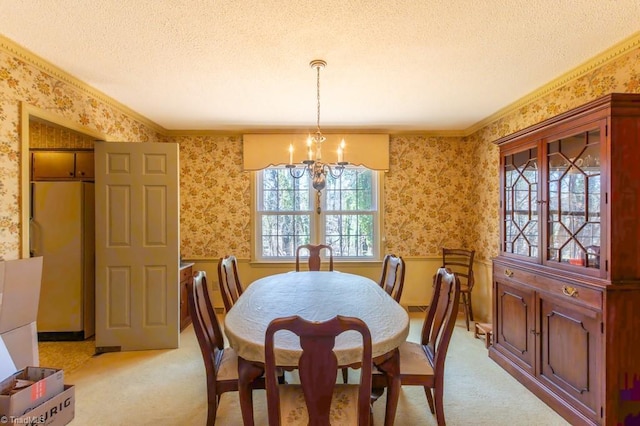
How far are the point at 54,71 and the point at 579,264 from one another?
4.07 metres

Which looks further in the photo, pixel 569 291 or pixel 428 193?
pixel 428 193

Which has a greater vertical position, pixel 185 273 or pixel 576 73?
pixel 576 73

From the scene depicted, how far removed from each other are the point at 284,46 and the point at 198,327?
1868mm

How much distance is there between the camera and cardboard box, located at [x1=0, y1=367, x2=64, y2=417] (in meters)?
1.44

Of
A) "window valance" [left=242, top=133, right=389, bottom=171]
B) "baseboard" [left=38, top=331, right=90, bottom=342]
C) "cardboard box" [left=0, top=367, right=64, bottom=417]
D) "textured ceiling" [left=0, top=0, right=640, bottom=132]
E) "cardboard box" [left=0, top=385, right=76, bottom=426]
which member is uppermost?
"textured ceiling" [left=0, top=0, right=640, bottom=132]

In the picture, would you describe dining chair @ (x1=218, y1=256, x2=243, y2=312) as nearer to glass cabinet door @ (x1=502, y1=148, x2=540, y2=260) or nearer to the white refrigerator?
the white refrigerator

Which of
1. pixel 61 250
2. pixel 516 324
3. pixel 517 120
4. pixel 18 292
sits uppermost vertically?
pixel 517 120

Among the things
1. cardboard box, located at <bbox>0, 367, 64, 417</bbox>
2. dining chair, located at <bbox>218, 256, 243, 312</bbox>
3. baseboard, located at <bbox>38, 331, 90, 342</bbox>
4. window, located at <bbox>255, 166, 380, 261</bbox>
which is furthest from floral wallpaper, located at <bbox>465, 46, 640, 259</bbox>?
baseboard, located at <bbox>38, 331, 90, 342</bbox>

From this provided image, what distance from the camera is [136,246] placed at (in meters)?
3.15

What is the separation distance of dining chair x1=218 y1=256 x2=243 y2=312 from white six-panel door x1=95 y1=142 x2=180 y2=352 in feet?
2.58

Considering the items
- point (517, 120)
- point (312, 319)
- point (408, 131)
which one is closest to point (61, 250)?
point (312, 319)

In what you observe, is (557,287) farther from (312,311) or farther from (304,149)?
(304,149)

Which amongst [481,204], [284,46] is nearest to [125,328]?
[284,46]

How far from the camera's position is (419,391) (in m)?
2.43
